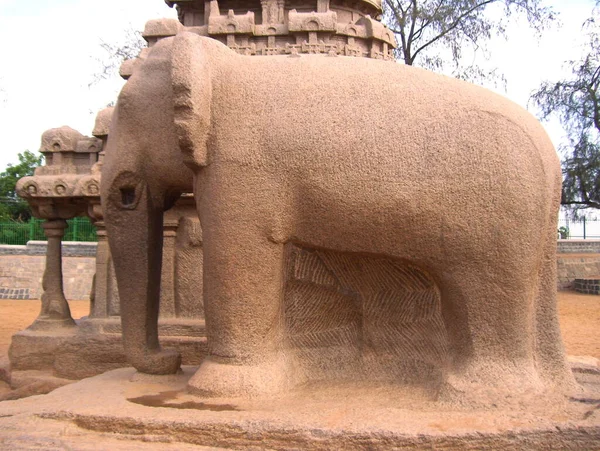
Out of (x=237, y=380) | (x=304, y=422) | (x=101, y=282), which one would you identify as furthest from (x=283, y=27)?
(x=304, y=422)

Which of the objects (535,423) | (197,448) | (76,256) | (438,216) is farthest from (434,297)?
(76,256)

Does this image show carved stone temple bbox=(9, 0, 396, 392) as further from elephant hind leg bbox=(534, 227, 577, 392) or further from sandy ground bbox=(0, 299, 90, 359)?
sandy ground bbox=(0, 299, 90, 359)

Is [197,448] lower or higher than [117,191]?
lower

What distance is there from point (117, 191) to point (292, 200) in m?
0.96

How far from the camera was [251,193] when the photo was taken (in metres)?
2.98

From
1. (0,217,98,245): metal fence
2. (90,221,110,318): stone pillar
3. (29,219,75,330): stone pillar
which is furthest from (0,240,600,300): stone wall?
(90,221,110,318): stone pillar

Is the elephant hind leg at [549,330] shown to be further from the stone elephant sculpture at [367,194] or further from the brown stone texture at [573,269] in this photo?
the brown stone texture at [573,269]

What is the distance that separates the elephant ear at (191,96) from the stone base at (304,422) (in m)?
1.10

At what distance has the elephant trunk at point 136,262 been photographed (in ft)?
11.2

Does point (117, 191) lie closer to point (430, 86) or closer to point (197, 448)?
point (197, 448)

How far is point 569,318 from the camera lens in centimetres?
1283

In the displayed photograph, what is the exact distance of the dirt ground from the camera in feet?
31.4

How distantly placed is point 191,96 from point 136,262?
3.13 feet

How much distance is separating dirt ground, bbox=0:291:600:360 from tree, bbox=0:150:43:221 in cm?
1367
